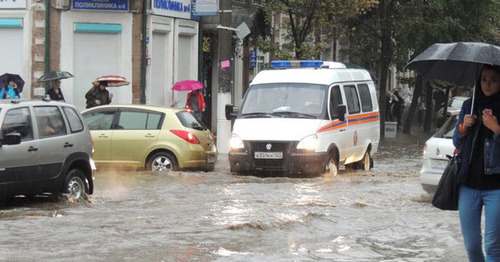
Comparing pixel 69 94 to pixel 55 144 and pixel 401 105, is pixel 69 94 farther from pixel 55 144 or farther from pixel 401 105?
pixel 401 105

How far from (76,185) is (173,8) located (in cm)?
1564

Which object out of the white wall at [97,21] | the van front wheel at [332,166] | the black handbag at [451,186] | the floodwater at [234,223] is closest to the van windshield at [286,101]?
the van front wheel at [332,166]

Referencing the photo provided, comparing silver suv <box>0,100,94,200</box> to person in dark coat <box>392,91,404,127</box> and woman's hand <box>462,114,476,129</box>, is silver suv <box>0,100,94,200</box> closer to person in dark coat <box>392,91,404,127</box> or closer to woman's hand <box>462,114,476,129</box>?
woman's hand <box>462,114,476,129</box>

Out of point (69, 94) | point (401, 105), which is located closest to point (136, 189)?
point (69, 94)

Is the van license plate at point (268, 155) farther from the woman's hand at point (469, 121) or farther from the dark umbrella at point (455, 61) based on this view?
the woman's hand at point (469, 121)

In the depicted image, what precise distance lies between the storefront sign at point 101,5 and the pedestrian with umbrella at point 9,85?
10.1 feet

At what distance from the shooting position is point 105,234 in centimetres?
1076

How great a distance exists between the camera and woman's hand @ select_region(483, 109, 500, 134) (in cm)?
675

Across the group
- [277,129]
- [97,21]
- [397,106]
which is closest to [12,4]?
[97,21]

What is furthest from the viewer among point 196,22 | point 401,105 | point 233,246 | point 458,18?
point 401,105

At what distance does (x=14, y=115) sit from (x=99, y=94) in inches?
464

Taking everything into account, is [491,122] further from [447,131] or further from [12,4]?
[12,4]

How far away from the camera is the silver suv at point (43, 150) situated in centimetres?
1236

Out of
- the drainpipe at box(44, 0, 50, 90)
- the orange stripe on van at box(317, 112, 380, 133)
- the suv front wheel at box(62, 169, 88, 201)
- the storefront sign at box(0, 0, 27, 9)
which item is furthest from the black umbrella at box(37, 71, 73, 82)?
the suv front wheel at box(62, 169, 88, 201)
